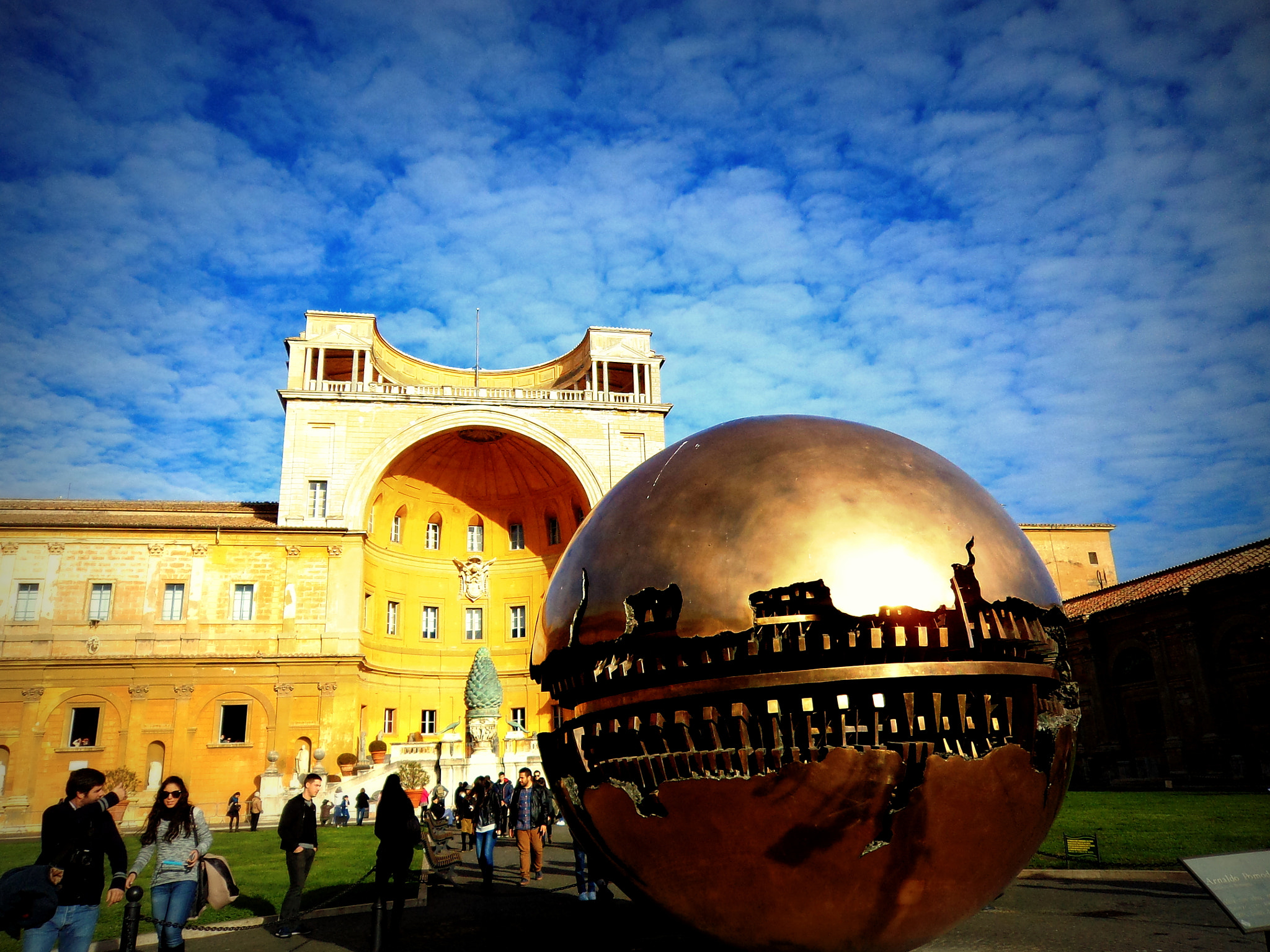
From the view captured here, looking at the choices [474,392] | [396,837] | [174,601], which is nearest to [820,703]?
[396,837]

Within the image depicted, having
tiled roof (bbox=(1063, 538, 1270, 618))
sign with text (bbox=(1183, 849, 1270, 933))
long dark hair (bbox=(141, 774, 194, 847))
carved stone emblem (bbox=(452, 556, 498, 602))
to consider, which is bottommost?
sign with text (bbox=(1183, 849, 1270, 933))

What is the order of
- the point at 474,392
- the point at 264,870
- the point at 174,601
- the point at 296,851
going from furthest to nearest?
the point at 474,392, the point at 174,601, the point at 264,870, the point at 296,851

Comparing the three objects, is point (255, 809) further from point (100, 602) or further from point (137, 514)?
point (137, 514)

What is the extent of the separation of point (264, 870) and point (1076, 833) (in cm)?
1227

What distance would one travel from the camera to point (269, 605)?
31.0 meters

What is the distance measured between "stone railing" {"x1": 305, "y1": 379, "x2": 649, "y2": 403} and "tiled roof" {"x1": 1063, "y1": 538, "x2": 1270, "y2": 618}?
1943cm

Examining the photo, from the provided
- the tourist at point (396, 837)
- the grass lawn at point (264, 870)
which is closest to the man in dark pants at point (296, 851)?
the grass lawn at point (264, 870)

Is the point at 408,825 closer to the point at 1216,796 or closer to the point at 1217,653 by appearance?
the point at 1216,796

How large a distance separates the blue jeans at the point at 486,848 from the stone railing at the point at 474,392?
26129 millimetres

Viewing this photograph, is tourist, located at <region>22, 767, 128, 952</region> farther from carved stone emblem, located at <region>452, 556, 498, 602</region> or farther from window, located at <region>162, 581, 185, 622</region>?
carved stone emblem, located at <region>452, 556, 498, 602</region>

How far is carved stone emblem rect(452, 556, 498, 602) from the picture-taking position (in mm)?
37656

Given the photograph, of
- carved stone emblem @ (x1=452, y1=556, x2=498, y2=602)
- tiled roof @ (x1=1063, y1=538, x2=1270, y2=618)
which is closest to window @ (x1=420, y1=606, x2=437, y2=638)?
carved stone emblem @ (x1=452, y1=556, x2=498, y2=602)

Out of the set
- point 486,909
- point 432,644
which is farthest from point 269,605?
point 486,909

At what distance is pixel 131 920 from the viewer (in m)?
5.75
